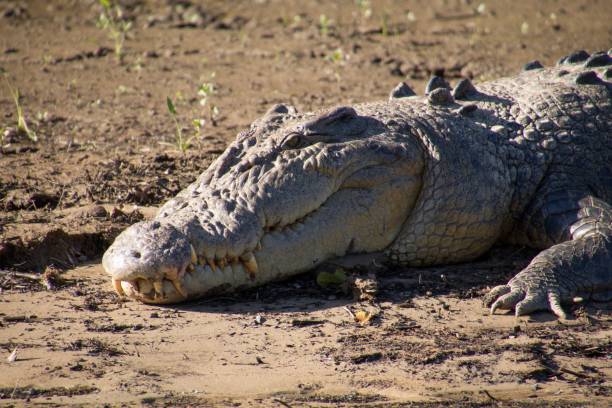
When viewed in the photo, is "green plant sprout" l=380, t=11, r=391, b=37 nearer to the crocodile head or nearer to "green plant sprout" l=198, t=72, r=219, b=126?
"green plant sprout" l=198, t=72, r=219, b=126

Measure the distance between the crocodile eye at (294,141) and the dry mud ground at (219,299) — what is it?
788mm

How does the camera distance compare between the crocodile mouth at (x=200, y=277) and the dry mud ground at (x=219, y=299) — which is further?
the crocodile mouth at (x=200, y=277)

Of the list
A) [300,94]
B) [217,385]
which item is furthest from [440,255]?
[300,94]

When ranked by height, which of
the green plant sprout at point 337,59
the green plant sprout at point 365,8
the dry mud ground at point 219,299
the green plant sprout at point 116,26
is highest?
the green plant sprout at point 365,8

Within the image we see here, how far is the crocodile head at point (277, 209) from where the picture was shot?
4781mm

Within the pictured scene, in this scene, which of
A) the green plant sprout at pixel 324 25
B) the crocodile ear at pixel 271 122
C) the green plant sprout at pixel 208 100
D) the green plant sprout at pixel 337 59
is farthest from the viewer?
the green plant sprout at pixel 324 25

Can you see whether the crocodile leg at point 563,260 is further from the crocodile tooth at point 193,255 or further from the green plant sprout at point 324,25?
the green plant sprout at point 324,25

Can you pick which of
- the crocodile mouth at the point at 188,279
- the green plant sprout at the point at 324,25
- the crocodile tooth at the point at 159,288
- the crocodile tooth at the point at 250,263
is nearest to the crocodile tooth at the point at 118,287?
the crocodile mouth at the point at 188,279

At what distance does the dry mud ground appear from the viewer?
428cm

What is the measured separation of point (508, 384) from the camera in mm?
4312

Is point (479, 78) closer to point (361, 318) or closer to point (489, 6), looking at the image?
point (489, 6)

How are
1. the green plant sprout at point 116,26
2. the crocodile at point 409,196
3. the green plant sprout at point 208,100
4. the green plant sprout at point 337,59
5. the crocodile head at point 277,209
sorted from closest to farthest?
the crocodile head at point 277,209, the crocodile at point 409,196, the green plant sprout at point 208,100, the green plant sprout at point 337,59, the green plant sprout at point 116,26

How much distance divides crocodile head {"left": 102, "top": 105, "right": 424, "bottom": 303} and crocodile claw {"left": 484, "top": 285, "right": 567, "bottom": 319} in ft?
2.77

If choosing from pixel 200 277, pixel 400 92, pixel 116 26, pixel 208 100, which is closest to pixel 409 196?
pixel 400 92
